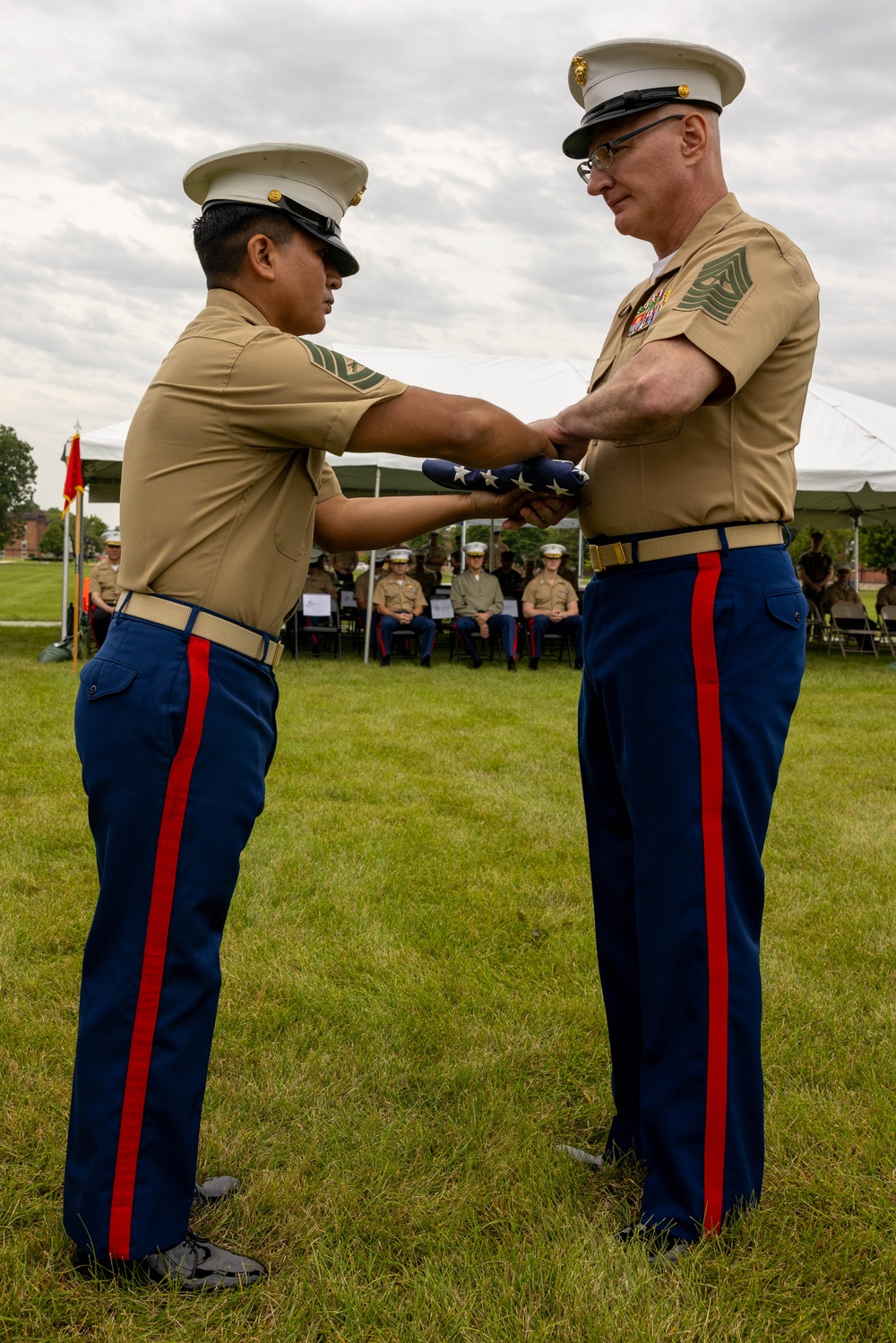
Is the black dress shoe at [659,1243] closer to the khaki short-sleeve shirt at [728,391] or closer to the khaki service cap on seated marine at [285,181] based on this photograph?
the khaki short-sleeve shirt at [728,391]

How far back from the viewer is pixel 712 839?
226 cm

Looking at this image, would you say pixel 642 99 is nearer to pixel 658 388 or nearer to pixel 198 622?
pixel 658 388

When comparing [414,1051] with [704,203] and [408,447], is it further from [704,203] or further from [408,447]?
[704,203]

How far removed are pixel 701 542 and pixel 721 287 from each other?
1.69ft

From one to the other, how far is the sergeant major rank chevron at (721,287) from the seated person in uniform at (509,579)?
14.9m

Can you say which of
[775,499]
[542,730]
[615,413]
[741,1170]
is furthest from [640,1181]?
[542,730]

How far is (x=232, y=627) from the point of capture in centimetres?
220

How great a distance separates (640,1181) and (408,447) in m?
1.87

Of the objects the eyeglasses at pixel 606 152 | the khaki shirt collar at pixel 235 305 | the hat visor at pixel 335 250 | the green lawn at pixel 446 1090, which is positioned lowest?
the green lawn at pixel 446 1090

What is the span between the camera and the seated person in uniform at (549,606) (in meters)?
13.8

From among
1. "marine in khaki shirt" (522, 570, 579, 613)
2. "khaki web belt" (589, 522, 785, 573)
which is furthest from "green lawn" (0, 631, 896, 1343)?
"marine in khaki shirt" (522, 570, 579, 613)

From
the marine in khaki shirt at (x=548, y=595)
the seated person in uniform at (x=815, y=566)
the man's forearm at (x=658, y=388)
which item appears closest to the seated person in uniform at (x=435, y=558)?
the marine in khaki shirt at (x=548, y=595)

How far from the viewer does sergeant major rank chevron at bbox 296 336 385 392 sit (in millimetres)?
2100

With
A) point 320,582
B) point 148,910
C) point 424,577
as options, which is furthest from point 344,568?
point 148,910
